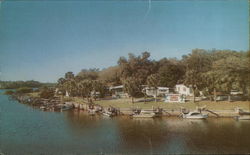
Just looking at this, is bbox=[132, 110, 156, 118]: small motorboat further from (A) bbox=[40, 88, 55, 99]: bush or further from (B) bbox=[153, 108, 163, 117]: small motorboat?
(A) bbox=[40, 88, 55, 99]: bush

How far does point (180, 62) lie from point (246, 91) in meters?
12.3

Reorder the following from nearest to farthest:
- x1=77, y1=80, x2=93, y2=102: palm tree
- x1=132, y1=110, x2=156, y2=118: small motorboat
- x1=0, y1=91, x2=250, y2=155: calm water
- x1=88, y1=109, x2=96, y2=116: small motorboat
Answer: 1. x1=0, y1=91, x2=250, y2=155: calm water
2. x1=132, y1=110, x2=156, y2=118: small motorboat
3. x1=88, y1=109, x2=96, y2=116: small motorboat
4. x1=77, y1=80, x2=93, y2=102: palm tree

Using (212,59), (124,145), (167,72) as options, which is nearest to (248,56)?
(212,59)

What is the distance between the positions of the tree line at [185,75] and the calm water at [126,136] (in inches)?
124

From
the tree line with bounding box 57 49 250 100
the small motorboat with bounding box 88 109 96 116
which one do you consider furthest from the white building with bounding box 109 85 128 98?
the small motorboat with bounding box 88 109 96 116

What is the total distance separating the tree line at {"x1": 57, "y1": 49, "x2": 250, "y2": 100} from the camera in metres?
13.3

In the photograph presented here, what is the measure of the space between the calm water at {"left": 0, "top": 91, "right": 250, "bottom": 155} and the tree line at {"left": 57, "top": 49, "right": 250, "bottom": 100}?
3.16m

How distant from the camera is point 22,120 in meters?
16.1

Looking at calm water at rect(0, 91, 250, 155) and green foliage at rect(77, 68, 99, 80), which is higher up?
green foliage at rect(77, 68, 99, 80)

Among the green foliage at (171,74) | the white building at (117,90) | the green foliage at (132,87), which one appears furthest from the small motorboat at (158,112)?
the white building at (117,90)

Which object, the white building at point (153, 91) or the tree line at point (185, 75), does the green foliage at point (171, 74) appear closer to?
the tree line at point (185, 75)

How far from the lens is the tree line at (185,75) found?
1326 centimetres

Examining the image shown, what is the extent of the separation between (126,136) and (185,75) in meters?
10.2

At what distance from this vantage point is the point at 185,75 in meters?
18.8
